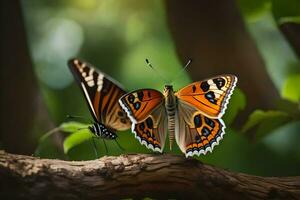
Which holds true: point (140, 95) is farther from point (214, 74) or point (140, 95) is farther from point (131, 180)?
point (214, 74)

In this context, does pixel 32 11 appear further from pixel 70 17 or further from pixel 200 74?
pixel 200 74

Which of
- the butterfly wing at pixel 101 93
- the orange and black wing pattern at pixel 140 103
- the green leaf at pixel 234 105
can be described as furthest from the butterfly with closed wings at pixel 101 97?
the green leaf at pixel 234 105

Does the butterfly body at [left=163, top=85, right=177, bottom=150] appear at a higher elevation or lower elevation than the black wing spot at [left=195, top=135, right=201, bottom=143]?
higher

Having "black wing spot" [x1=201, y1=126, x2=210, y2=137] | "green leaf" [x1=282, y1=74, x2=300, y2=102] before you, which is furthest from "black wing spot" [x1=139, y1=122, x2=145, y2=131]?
"green leaf" [x1=282, y1=74, x2=300, y2=102]

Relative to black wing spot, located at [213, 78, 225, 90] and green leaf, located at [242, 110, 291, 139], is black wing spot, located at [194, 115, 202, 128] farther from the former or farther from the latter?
green leaf, located at [242, 110, 291, 139]

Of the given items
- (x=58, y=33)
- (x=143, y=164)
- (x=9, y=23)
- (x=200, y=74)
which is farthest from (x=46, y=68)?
(x=143, y=164)

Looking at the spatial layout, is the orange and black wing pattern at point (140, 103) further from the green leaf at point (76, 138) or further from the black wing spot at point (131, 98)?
the green leaf at point (76, 138)
